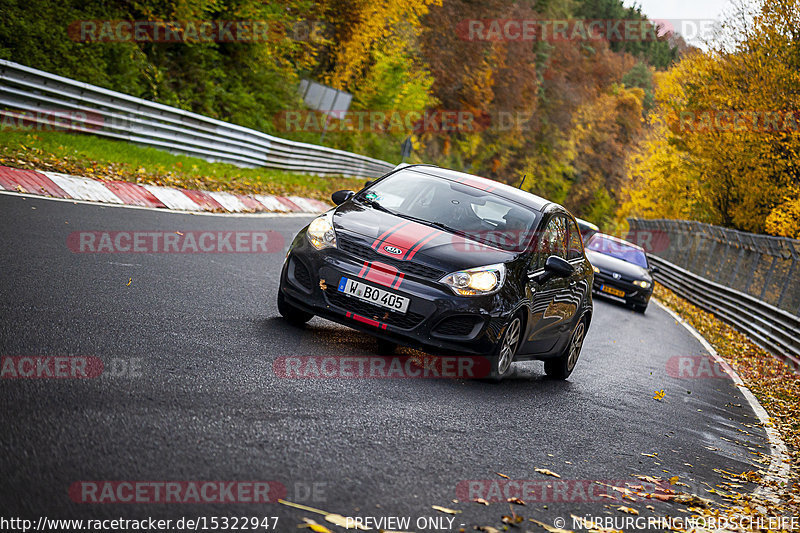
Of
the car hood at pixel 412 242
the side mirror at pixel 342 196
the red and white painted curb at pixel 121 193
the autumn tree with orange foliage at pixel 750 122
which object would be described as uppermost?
the autumn tree with orange foliage at pixel 750 122

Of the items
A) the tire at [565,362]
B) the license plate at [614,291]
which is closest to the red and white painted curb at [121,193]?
the tire at [565,362]

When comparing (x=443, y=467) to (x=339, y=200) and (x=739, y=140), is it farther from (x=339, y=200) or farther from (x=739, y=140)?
(x=739, y=140)

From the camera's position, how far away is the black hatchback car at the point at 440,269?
721 centimetres

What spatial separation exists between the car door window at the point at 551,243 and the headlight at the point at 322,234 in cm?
177

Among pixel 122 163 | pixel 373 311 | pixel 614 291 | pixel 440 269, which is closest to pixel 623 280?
pixel 614 291

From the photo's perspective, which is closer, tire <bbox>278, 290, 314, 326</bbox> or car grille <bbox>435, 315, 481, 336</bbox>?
car grille <bbox>435, 315, 481, 336</bbox>

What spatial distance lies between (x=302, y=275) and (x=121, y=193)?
719cm

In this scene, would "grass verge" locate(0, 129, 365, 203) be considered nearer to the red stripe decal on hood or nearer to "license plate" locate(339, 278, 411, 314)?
the red stripe decal on hood

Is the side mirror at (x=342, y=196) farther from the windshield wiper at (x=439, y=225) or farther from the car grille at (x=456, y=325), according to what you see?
the car grille at (x=456, y=325)

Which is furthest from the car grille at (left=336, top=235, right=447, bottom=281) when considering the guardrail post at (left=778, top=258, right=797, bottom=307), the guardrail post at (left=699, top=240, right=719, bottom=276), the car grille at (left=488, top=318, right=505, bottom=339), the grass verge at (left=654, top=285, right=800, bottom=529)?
the guardrail post at (left=699, top=240, right=719, bottom=276)

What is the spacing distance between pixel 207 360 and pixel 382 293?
5.30 feet

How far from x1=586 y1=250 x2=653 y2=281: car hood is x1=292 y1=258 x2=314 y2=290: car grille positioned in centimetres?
1404

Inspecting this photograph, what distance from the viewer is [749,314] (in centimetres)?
2011

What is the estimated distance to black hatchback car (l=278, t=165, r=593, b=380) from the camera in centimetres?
721
